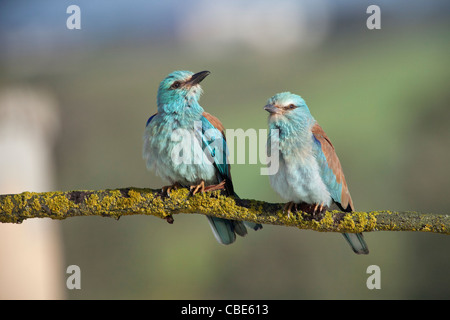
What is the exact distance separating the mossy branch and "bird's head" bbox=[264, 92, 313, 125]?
371mm

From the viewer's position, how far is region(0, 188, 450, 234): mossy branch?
2076 mm

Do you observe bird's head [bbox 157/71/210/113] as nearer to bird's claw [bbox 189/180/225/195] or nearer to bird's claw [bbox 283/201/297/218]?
bird's claw [bbox 189/180/225/195]

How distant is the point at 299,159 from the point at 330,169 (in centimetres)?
18

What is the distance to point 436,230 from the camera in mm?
1893

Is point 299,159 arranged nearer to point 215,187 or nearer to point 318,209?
point 318,209

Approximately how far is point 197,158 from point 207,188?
16cm

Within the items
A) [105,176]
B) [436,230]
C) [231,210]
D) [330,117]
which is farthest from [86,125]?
[436,230]

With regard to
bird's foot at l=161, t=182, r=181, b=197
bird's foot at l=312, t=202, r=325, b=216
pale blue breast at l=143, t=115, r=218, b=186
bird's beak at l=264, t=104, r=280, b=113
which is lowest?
bird's foot at l=312, t=202, r=325, b=216

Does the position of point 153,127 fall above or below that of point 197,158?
above

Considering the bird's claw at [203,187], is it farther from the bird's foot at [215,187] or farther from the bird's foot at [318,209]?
the bird's foot at [318,209]

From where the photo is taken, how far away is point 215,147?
8.01ft

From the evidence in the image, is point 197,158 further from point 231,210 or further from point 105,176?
point 105,176

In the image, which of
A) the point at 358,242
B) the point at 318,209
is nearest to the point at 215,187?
the point at 318,209

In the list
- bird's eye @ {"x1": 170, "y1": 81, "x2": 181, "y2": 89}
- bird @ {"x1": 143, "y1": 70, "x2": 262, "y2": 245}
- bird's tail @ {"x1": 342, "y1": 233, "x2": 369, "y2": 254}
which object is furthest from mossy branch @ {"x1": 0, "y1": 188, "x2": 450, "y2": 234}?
bird's eye @ {"x1": 170, "y1": 81, "x2": 181, "y2": 89}
